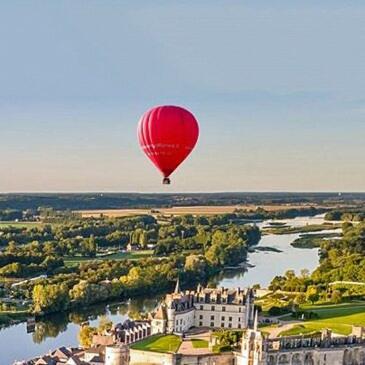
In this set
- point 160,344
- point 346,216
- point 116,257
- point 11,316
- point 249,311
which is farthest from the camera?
point 346,216

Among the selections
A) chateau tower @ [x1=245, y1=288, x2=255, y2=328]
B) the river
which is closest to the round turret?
the river

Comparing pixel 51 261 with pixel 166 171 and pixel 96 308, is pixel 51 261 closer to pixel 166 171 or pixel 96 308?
pixel 96 308

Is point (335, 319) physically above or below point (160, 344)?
above

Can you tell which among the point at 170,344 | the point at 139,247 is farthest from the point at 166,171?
the point at 139,247

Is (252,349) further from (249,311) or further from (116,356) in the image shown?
(249,311)

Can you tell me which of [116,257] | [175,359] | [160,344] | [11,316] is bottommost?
[11,316]

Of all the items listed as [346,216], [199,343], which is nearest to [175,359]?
[199,343]
